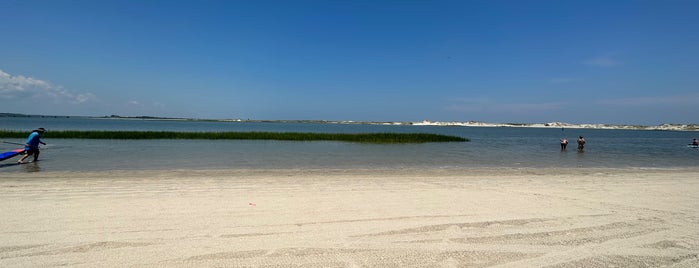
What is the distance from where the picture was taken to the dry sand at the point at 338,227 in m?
4.36

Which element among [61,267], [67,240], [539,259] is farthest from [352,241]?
[67,240]

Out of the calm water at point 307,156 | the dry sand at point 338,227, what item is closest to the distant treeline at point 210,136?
the calm water at point 307,156

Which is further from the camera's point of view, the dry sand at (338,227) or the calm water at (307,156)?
the calm water at (307,156)

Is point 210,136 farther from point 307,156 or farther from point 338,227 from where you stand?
point 338,227

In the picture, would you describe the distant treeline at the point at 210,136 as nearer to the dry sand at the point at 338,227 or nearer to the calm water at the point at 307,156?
the calm water at the point at 307,156

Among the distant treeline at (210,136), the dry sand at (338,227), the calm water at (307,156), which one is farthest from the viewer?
the distant treeline at (210,136)

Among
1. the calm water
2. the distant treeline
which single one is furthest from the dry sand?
the distant treeline

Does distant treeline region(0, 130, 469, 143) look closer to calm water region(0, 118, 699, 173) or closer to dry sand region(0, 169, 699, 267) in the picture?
calm water region(0, 118, 699, 173)

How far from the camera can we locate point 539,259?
443cm

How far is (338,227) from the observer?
5.62m

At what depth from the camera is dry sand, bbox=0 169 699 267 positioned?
14.3 feet

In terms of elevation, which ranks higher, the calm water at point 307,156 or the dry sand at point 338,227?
the dry sand at point 338,227

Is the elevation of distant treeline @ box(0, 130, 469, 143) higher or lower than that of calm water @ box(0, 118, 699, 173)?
higher

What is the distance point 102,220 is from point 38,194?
3.43 meters
